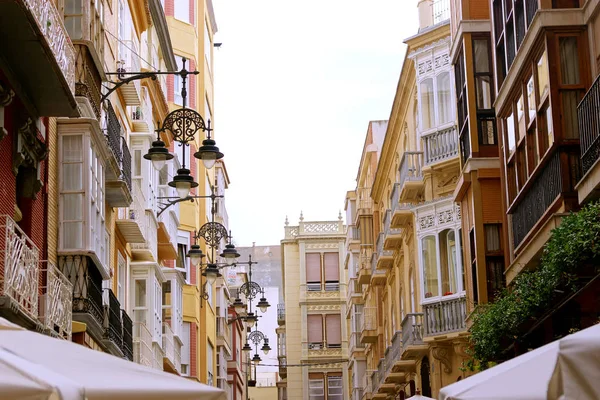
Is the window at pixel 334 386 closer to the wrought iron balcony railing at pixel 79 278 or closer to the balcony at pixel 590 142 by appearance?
the wrought iron balcony railing at pixel 79 278

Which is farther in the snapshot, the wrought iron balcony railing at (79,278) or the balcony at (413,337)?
the balcony at (413,337)

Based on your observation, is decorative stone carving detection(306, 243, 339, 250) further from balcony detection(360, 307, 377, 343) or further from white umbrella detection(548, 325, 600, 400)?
white umbrella detection(548, 325, 600, 400)

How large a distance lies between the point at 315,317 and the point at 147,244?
1718 inches

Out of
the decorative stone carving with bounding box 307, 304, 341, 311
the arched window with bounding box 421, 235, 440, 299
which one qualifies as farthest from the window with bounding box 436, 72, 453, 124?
the decorative stone carving with bounding box 307, 304, 341, 311

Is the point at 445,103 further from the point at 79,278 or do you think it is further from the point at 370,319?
the point at 370,319

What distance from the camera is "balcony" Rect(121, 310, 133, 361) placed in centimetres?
2645

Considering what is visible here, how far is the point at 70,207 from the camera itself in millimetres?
20578

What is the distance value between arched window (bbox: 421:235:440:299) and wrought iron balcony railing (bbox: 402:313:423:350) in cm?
96

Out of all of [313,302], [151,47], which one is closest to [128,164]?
[151,47]

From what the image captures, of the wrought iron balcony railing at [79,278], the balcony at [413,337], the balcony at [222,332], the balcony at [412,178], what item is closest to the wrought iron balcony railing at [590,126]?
the wrought iron balcony railing at [79,278]

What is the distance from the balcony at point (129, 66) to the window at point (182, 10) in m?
15.3

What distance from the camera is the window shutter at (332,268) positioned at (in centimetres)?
7531

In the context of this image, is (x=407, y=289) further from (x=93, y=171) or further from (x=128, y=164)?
(x=93, y=171)

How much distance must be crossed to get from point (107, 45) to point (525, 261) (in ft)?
32.1
